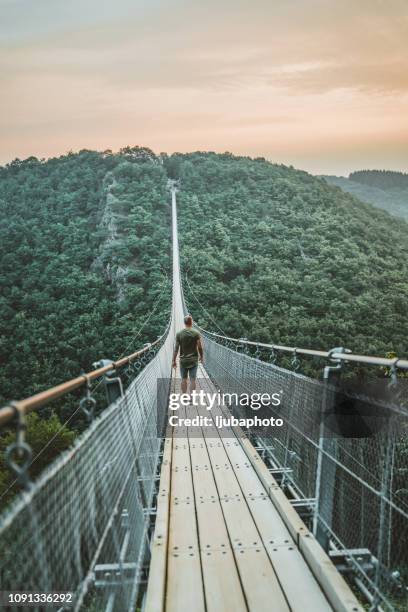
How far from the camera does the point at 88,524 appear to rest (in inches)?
61.2

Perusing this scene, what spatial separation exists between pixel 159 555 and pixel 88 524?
101cm

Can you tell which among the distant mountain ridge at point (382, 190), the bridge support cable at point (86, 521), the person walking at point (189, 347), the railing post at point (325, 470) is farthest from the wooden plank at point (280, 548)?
the distant mountain ridge at point (382, 190)

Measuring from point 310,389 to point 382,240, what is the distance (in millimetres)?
39473

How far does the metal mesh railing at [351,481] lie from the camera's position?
187 centimetres

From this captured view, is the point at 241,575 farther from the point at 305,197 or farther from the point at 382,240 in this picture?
the point at 305,197

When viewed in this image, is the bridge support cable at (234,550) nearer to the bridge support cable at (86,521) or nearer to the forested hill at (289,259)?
the bridge support cable at (86,521)

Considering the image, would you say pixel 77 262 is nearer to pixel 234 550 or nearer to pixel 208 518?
pixel 208 518

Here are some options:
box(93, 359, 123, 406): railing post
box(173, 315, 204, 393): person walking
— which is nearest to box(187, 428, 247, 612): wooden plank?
box(93, 359, 123, 406): railing post

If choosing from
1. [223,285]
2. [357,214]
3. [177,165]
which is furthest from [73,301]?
[177,165]

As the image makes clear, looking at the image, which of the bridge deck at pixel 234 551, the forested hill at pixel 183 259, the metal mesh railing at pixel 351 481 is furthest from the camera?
the forested hill at pixel 183 259

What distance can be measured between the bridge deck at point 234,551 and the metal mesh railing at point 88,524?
0.51 feet

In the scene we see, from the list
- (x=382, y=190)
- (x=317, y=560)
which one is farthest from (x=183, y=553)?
(x=382, y=190)

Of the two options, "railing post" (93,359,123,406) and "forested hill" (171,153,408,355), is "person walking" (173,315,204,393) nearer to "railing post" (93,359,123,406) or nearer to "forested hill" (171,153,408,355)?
"railing post" (93,359,123,406)

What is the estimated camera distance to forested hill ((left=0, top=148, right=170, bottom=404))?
25.0 m
